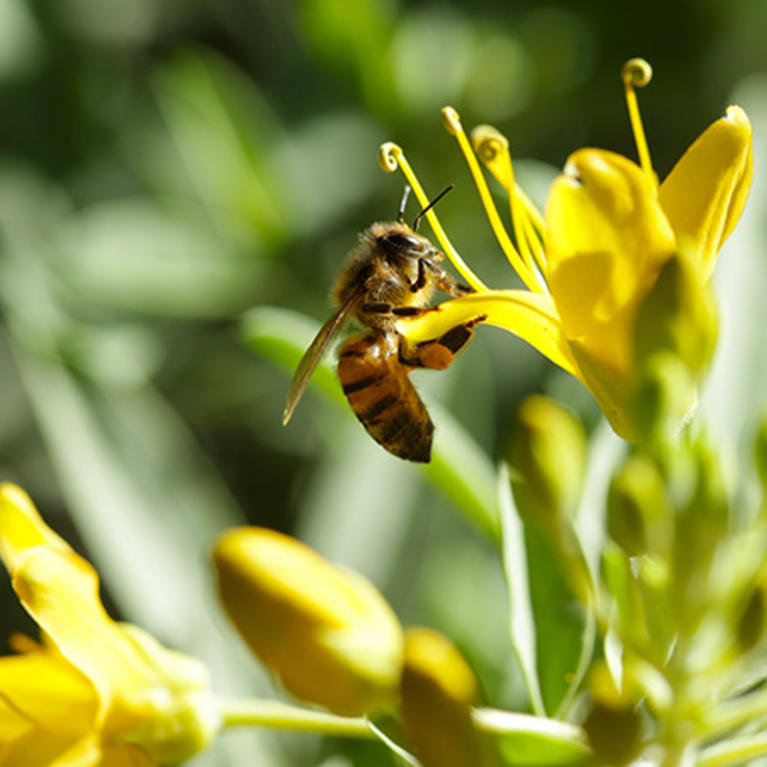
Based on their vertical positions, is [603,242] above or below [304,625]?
above

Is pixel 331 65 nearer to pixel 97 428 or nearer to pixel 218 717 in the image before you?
pixel 97 428

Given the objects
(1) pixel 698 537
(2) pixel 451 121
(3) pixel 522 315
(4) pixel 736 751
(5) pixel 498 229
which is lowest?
(4) pixel 736 751

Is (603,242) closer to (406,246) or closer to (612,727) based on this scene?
(612,727)

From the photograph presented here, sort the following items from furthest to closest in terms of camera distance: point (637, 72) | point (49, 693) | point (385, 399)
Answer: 1. point (385, 399)
2. point (637, 72)
3. point (49, 693)

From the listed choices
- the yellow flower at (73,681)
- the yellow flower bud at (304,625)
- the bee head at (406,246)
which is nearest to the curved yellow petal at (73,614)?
the yellow flower at (73,681)

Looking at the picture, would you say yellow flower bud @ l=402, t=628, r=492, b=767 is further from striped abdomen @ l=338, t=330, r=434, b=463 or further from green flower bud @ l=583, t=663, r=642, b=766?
striped abdomen @ l=338, t=330, r=434, b=463

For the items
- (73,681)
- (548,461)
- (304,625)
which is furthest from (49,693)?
(548,461)
